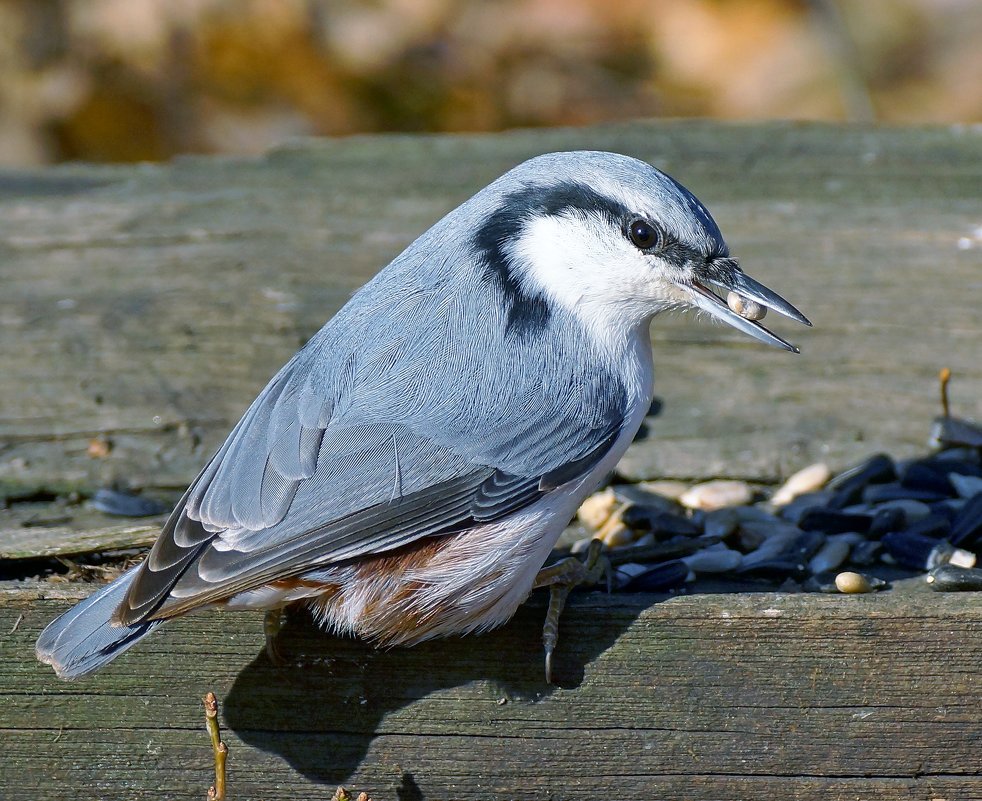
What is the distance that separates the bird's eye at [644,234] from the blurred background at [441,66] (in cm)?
415

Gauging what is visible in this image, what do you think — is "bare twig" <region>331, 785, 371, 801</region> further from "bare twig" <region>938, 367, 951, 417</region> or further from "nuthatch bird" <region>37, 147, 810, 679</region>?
"bare twig" <region>938, 367, 951, 417</region>

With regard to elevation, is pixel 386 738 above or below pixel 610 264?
below

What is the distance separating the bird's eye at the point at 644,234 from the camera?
91.8 inches

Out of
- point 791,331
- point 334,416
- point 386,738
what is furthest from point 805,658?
point 791,331

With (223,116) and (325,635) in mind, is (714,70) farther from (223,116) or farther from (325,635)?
(325,635)

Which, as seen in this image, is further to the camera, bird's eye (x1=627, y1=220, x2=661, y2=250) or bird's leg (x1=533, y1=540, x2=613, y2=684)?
bird's eye (x1=627, y1=220, x2=661, y2=250)

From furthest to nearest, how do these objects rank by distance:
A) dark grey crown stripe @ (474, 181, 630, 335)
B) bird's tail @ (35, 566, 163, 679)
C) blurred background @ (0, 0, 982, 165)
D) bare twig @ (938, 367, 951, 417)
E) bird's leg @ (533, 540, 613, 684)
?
blurred background @ (0, 0, 982, 165), bare twig @ (938, 367, 951, 417), dark grey crown stripe @ (474, 181, 630, 335), bird's leg @ (533, 540, 613, 684), bird's tail @ (35, 566, 163, 679)

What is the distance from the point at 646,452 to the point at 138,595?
4.39ft

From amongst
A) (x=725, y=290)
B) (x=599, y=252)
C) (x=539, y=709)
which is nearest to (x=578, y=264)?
(x=599, y=252)

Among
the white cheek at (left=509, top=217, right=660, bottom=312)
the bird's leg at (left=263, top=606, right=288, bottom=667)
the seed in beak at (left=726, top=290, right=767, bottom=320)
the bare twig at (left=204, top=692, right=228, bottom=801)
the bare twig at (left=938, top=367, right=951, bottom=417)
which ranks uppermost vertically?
the white cheek at (left=509, top=217, right=660, bottom=312)

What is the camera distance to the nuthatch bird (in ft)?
6.64

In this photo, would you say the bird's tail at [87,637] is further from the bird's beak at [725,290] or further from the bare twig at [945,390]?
the bare twig at [945,390]

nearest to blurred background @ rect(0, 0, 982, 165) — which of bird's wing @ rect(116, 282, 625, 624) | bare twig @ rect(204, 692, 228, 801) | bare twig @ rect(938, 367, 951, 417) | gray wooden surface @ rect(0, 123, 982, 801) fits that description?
gray wooden surface @ rect(0, 123, 982, 801)

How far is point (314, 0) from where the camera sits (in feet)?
19.9
